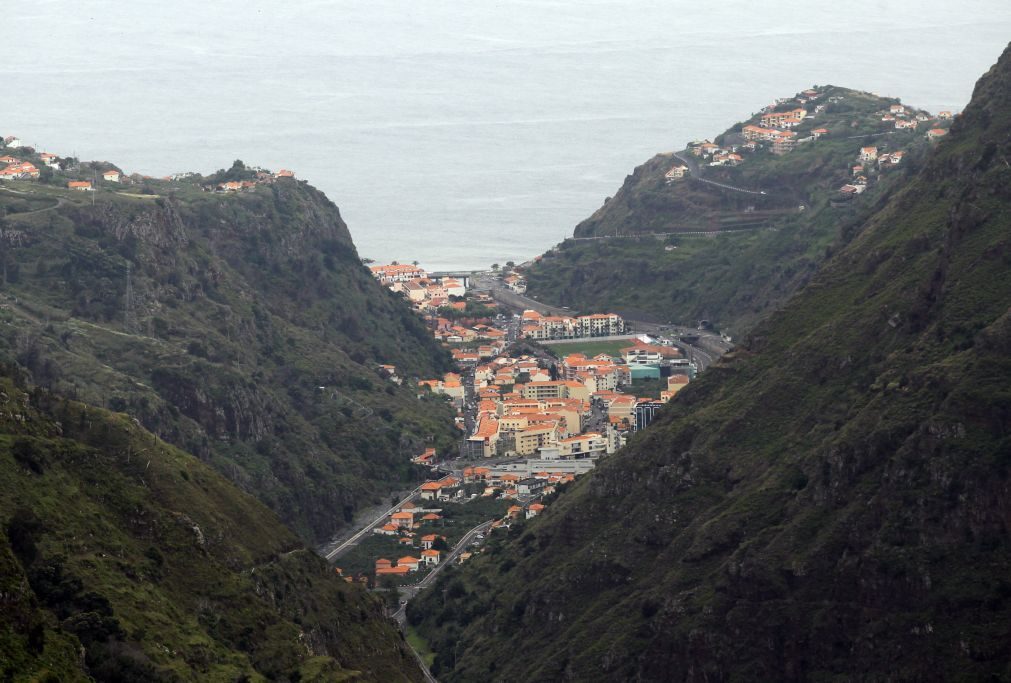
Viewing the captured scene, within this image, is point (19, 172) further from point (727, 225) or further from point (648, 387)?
point (727, 225)

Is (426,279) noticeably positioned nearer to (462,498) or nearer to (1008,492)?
(462,498)

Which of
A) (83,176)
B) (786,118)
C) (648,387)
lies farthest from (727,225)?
(83,176)

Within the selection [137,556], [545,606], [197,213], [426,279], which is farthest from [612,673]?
[426,279]

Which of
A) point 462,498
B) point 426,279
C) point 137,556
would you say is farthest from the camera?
point 426,279

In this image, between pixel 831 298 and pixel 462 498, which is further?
pixel 462 498

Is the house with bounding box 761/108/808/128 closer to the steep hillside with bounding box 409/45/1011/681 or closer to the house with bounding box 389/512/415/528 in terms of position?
the house with bounding box 389/512/415/528

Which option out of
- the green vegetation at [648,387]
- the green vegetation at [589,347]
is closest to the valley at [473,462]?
the green vegetation at [648,387]
